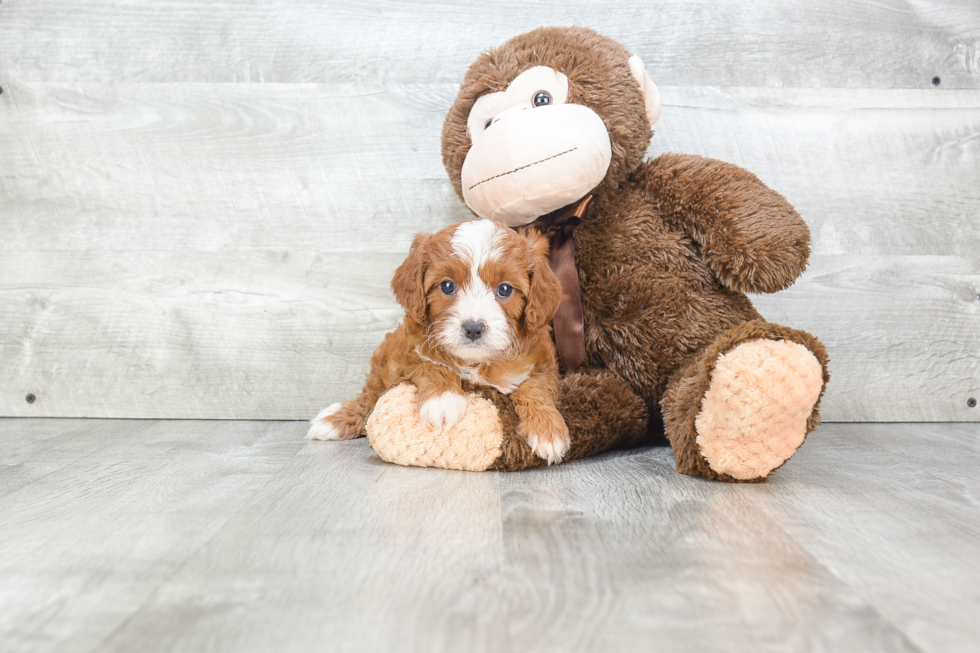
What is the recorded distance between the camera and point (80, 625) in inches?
24.9

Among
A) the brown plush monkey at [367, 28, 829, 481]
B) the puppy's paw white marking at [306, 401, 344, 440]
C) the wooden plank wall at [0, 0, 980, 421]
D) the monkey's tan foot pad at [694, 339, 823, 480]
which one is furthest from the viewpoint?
the wooden plank wall at [0, 0, 980, 421]

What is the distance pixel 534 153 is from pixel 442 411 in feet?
1.52

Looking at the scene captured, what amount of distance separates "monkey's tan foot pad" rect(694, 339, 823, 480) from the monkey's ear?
1.85 ft

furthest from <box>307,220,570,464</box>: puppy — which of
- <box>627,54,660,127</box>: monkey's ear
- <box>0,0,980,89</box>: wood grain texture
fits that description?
<box>0,0,980,89</box>: wood grain texture

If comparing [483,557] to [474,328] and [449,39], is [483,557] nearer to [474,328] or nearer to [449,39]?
[474,328]

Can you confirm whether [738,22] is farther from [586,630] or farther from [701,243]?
[586,630]

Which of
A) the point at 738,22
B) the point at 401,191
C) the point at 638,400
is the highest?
the point at 738,22

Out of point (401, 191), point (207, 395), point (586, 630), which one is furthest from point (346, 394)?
point (586, 630)

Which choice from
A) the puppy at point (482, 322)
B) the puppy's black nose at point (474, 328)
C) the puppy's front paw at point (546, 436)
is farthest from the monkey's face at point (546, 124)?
the puppy's front paw at point (546, 436)

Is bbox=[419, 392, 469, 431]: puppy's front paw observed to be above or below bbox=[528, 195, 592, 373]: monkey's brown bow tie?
below

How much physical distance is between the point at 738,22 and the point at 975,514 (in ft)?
3.92

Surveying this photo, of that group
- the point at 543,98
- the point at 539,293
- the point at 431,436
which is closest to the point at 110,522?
the point at 431,436

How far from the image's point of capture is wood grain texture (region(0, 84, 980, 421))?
1656 mm

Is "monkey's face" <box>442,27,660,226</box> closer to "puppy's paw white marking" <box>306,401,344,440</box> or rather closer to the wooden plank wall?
the wooden plank wall
